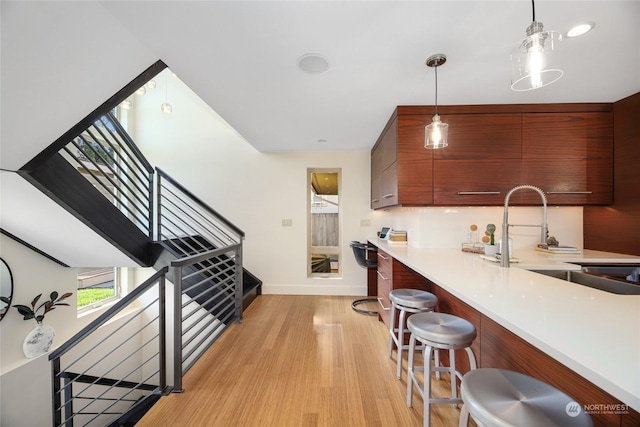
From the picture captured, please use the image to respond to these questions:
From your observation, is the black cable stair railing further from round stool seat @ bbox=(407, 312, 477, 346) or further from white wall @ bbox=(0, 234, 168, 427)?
round stool seat @ bbox=(407, 312, 477, 346)

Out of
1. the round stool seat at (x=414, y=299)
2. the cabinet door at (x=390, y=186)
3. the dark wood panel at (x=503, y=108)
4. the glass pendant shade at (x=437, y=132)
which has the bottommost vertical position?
the round stool seat at (x=414, y=299)

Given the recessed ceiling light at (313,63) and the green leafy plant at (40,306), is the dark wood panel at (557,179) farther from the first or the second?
the green leafy plant at (40,306)

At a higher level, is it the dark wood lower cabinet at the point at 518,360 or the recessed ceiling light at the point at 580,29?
the recessed ceiling light at the point at 580,29

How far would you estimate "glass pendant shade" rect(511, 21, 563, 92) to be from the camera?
960mm

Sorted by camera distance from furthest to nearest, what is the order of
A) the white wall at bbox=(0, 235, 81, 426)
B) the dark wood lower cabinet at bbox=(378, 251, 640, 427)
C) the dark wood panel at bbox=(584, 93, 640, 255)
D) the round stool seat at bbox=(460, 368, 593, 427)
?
the white wall at bbox=(0, 235, 81, 426) < the dark wood panel at bbox=(584, 93, 640, 255) < the dark wood lower cabinet at bbox=(378, 251, 640, 427) < the round stool seat at bbox=(460, 368, 593, 427)

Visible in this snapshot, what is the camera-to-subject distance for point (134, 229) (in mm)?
2549

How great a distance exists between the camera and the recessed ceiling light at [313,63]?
5.23 feet

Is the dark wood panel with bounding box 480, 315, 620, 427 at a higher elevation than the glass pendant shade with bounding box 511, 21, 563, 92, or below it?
below

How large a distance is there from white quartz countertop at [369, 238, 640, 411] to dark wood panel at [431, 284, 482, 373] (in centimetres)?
37

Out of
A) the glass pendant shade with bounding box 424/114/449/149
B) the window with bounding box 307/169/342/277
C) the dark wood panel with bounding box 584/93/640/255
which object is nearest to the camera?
the glass pendant shade with bounding box 424/114/449/149

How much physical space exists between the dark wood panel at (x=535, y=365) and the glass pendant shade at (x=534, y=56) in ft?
4.10

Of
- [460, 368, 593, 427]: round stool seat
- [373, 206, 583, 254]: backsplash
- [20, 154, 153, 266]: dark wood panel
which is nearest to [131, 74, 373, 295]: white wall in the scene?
[373, 206, 583, 254]: backsplash

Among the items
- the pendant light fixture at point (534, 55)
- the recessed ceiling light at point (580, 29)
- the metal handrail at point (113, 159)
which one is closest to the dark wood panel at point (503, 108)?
the recessed ceiling light at point (580, 29)

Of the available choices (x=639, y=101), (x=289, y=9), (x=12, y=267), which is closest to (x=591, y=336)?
(x=289, y=9)
